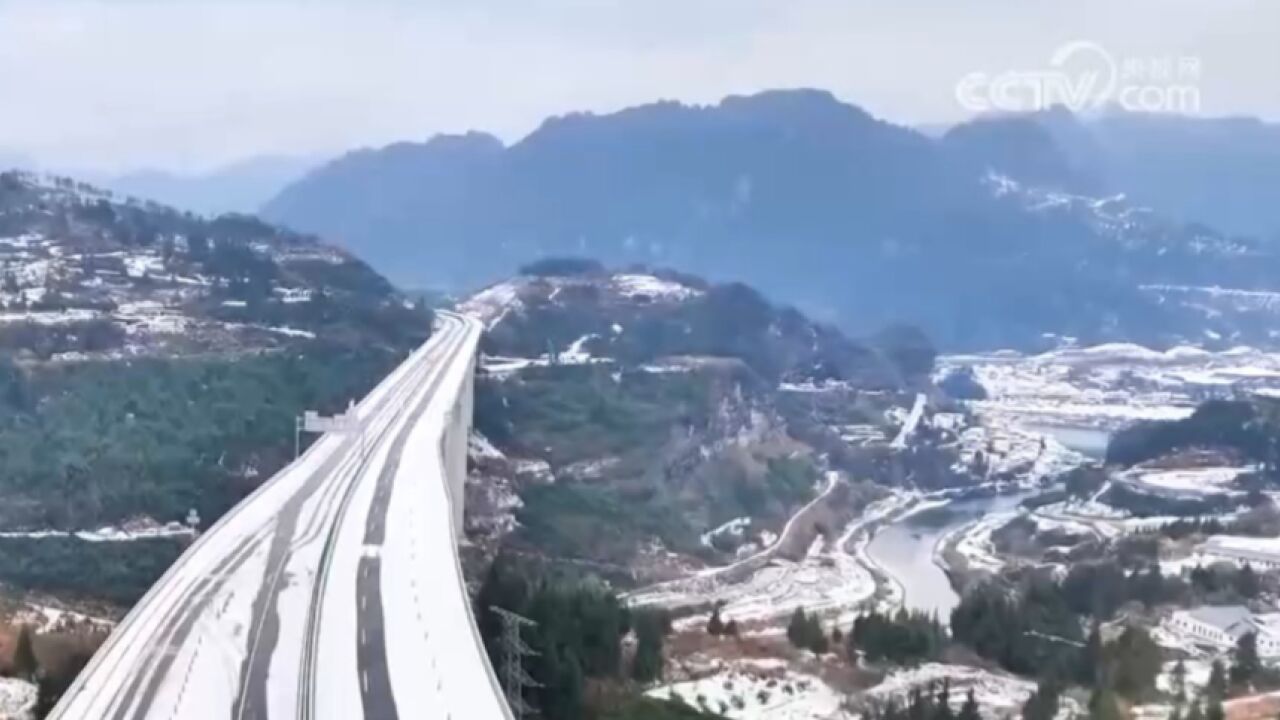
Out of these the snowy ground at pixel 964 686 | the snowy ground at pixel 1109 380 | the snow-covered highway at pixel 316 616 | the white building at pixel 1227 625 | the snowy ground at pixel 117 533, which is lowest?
the snowy ground at pixel 964 686

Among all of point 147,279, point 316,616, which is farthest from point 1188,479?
point 147,279

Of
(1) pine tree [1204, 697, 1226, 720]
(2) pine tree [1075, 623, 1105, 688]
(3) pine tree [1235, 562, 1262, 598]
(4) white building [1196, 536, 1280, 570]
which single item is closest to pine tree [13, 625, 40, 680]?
(2) pine tree [1075, 623, 1105, 688]

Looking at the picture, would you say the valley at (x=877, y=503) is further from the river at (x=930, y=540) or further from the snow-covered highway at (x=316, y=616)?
the snow-covered highway at (x=316, y=616)

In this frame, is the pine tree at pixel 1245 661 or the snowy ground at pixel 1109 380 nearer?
the pine tree at pixel 1245 661

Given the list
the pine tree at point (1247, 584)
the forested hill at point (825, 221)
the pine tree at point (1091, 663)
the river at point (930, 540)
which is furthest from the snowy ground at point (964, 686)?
the forested hill at point (825, 221)

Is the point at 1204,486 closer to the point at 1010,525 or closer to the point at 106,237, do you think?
the point at 1010,525

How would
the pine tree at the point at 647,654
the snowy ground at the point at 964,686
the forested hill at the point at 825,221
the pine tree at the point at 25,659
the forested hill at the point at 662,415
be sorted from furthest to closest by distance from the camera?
the forested hill at the point at 825,221 → the forested hill at the point at 662,415 → the snowy ground at the point at 964,686 → the pine tree at the point at 647,654 → the pine tree at the point at 25,659

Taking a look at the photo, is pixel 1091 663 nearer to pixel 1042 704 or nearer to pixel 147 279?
pixel 1042 704
